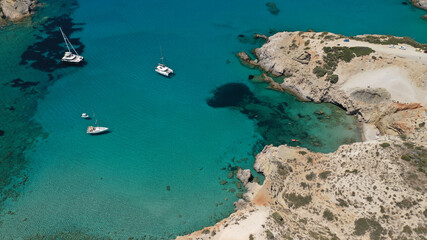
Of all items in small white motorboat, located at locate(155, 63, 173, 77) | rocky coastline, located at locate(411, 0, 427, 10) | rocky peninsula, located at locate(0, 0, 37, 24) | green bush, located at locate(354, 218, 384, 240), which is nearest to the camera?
green bush, located at locate(354, 218, 384, 240)

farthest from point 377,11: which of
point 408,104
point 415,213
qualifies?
point 415,213

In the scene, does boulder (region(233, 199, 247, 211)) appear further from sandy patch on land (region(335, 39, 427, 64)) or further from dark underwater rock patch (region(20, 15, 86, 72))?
dark underwater rock patch (region(20, 15, 86, 72))

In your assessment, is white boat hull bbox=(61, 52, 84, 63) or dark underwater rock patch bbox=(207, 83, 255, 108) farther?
white boat hull bbox=(61, 52, 84, 63)

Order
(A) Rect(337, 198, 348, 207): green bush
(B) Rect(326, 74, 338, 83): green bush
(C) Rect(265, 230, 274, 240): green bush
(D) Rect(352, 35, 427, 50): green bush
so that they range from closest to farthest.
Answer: (C) Rect(265, 230, 274, 240): green bush, (A) Rect(337, 198, 348, 207): green bush, (B) Rect(326, 74, 338, 83): green bush, (D) Rect(352, 35, 427, 50): green bush

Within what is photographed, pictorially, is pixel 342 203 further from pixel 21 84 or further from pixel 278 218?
pixel 21 84

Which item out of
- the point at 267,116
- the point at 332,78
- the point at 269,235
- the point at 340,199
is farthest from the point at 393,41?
the point at 269,235

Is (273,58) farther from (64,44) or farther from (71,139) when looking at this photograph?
(64,44)

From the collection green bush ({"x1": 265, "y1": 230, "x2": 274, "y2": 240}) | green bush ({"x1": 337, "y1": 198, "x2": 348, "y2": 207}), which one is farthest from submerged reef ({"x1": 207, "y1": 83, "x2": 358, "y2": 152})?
green bush ({"x1": 265, "y1": 230, "x2": 274, "y2": 240})

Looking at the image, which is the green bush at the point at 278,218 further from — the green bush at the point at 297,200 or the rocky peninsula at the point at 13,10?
the rocky peninsula at the point at 13,10
